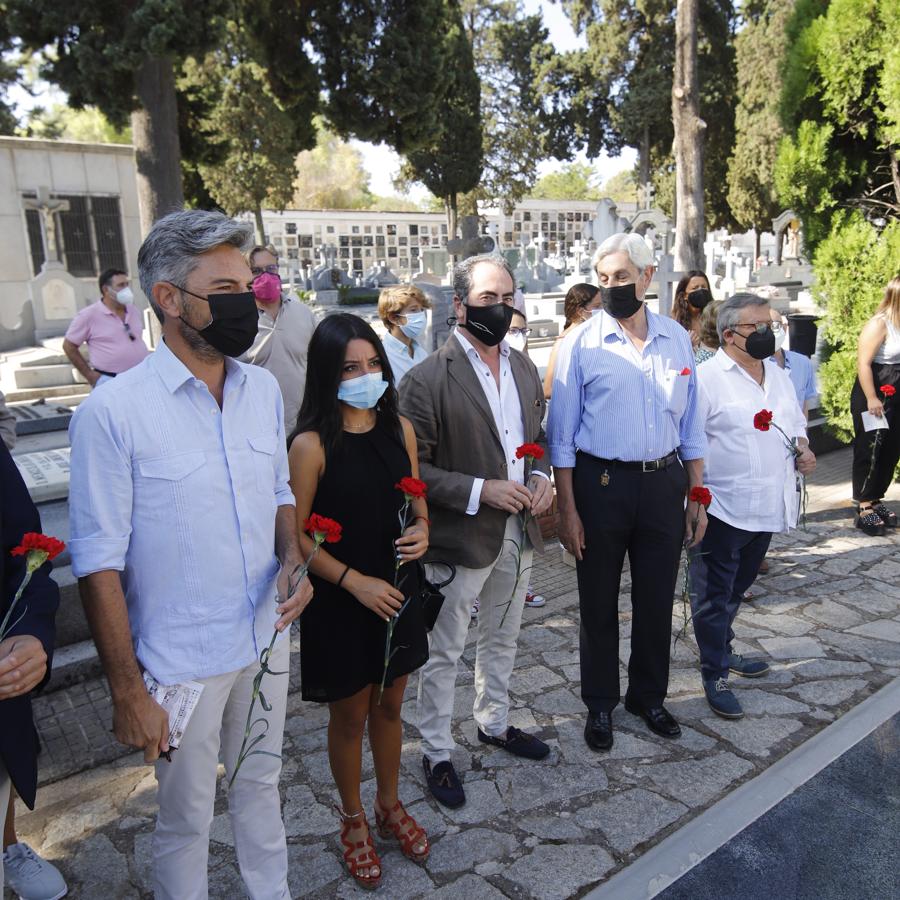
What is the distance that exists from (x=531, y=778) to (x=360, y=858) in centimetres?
82

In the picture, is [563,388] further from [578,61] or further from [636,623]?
[578,61]

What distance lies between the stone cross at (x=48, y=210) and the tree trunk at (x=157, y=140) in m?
5.61

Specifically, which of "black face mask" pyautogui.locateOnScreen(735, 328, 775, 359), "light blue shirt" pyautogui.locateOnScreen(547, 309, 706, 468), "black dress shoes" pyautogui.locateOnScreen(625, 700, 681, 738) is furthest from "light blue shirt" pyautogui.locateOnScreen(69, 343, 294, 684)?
"black face mask" pyautogui.locateOnScreen(735, 328, 775, 359)

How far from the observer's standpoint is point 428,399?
2.78 metres

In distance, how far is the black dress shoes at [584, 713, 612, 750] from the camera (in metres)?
3.18

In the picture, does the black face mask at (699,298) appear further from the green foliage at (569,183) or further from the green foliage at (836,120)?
the green foliage at (569,183)

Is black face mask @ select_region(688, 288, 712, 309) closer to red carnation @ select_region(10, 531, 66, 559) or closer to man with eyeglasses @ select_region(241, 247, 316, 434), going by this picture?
man with eyeglasses @ select_region(241, 247, 316, 434)

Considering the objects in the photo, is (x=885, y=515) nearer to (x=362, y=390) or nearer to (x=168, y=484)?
(x=362, y=390)

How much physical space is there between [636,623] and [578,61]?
3667cm

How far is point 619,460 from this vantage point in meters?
3.04

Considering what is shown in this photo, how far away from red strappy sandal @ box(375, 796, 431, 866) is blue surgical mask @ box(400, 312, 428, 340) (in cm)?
281

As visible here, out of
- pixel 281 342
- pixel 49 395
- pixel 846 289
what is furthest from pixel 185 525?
pixel 49 395

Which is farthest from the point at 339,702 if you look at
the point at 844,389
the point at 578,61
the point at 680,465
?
the point at 578,61

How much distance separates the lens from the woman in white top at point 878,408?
5.57m
